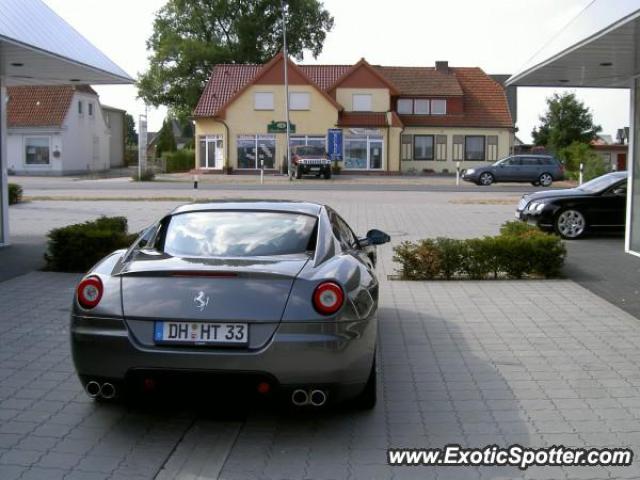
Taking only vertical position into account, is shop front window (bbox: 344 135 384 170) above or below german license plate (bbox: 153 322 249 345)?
above

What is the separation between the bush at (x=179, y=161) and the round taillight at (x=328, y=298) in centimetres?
5854

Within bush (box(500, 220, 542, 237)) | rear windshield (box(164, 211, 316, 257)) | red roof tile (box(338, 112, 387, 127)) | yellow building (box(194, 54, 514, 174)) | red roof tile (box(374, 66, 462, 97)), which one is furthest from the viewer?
red roof tile (box(374, 66, 462, 97))

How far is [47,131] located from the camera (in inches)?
2267

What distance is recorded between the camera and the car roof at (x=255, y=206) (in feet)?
21.5

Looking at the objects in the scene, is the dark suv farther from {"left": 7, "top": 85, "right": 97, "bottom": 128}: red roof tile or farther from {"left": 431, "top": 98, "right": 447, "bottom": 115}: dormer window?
{"left": 7, "top": 85, "right": 97, "bottom": 128}: red roof tile

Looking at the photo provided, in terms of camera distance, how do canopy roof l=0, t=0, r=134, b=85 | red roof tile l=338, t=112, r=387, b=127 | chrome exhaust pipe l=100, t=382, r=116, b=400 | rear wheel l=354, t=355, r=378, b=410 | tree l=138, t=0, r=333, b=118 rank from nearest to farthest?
chrome exhaust pipe l=100, t=382, r=116, b=400 < rear wheel l=354, t=355, r=378, b=410 < canopy roof l=0, t=0, r=134, b=85 < red roof tile l=338, t=112, r=387, b=127 < tree l=138, t=0, r=333, b=118

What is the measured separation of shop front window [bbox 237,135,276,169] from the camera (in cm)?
5622

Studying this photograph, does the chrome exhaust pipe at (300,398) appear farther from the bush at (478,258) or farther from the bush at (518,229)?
the bush at (518,229)

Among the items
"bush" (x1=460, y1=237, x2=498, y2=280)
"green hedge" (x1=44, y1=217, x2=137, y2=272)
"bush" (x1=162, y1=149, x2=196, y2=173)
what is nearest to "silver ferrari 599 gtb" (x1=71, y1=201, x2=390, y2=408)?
"bush" (x1=460, y1=237, x2=498, y2=280)

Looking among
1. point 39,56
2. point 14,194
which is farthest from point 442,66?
point 39,56

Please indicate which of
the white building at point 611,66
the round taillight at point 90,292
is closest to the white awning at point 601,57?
the white building at point 611,66

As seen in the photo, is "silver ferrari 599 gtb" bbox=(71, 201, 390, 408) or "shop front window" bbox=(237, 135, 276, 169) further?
"shop front window" bbox=(237, 135, 276, 169)

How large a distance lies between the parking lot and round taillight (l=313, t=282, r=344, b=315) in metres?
0.83

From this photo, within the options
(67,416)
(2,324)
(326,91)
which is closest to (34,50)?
(2,324)
